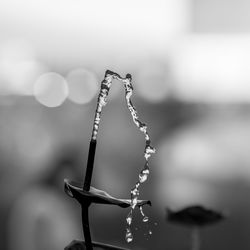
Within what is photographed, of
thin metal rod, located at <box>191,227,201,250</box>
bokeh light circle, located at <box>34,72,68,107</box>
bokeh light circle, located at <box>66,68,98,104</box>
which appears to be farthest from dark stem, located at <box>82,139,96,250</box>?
bokeh light circle, located at <box>66,68,98,104</box>

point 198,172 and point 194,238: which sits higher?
point 194,238

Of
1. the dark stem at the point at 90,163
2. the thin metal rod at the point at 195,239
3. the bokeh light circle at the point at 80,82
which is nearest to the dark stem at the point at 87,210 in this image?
the dark stem at the point at 90,163

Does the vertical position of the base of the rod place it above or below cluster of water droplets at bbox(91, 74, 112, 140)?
below

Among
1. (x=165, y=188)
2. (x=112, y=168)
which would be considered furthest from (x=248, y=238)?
(x=112, y=168)

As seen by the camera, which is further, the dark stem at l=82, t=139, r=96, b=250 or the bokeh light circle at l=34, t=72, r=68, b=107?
the bokeh light circle at l=34, t=72, r=68, b=107

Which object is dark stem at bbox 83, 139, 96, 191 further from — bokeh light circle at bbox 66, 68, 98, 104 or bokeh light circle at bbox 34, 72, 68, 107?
bokeh light circle at bbox 66, 68, 98, 104

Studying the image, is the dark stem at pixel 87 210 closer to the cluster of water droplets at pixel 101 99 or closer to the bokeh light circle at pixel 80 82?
the cluster of water droplets at pixel 101 99

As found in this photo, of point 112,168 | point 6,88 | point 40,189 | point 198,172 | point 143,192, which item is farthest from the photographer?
point 6,88

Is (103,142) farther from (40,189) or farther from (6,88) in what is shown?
(40,189)

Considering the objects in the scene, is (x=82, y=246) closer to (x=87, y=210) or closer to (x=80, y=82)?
(x=87, y=210)
